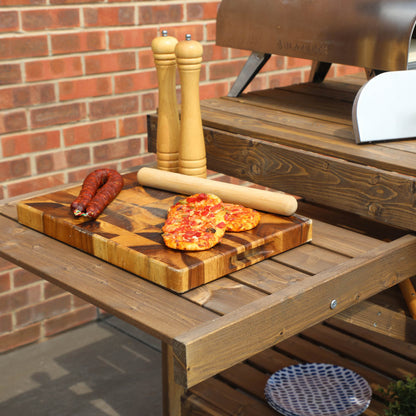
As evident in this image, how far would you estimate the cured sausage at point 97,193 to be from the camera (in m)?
1.36

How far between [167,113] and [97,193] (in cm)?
30

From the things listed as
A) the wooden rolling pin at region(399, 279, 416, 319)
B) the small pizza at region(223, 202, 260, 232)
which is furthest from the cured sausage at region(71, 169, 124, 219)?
the wooden rolling pin at region(399, 279, 416, 319)

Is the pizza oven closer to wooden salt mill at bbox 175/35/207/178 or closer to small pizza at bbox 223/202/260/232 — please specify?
wooden salt mill at bbox 175/35/207/178

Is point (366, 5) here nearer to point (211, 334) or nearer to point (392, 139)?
point (392, 139)

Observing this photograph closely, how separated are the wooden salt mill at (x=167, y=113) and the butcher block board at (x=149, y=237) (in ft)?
0.43

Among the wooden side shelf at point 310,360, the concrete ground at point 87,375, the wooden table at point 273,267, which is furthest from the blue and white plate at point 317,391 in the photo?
the concrete ground at point 87,375

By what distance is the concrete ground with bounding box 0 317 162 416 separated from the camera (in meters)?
2.28

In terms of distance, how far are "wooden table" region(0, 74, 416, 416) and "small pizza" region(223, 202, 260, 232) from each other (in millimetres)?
82

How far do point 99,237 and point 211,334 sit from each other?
35 cm

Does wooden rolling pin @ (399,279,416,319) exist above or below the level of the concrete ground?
above

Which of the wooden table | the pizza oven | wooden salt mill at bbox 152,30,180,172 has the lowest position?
the wooden table

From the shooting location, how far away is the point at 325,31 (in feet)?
5.68

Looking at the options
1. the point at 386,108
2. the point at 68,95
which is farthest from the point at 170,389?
the point at 68,95

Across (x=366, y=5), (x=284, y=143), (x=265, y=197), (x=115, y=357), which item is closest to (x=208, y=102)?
(x=284, y=143)
